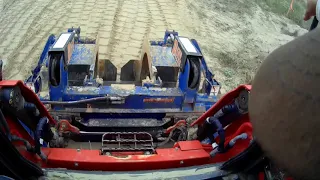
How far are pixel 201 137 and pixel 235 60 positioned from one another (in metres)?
6.17

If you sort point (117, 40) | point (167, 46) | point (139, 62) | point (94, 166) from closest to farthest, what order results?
point (94, 166), point (167, 46), point (139, 62), point (117, 40)

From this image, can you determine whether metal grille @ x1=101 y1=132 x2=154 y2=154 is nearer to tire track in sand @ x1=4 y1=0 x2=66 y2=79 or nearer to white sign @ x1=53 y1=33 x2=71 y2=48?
white sign @ x1=53 y1=33 x2=71 y2=48

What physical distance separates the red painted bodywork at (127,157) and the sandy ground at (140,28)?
16.4 ft

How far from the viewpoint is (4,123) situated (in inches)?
92.7

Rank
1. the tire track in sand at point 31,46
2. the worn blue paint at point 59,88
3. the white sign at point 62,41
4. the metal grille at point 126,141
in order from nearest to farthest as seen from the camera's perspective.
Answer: the metal grille at point 126,141, the worn blue paint at point 59,88, the white sign at point 62,41, the tire track in sand at point 31,46

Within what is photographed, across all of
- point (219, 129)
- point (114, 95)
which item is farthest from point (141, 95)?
point (219, 129)

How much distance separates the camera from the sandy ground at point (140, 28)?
853 centimetres

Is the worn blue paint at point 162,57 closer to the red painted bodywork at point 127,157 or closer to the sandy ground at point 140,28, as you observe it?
the red painted bodywork at point 127,157

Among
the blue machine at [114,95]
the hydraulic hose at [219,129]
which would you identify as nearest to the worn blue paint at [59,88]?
the blue machine at [114,95]

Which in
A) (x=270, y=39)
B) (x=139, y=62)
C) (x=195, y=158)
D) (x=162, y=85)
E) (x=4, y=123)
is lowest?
(x=270, y=39)

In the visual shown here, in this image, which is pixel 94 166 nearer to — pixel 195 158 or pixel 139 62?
pixel 195 158

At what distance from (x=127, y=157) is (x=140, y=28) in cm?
752

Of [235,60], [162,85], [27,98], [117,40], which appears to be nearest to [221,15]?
[235,60]

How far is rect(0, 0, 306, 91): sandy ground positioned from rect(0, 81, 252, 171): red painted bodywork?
4.99m
